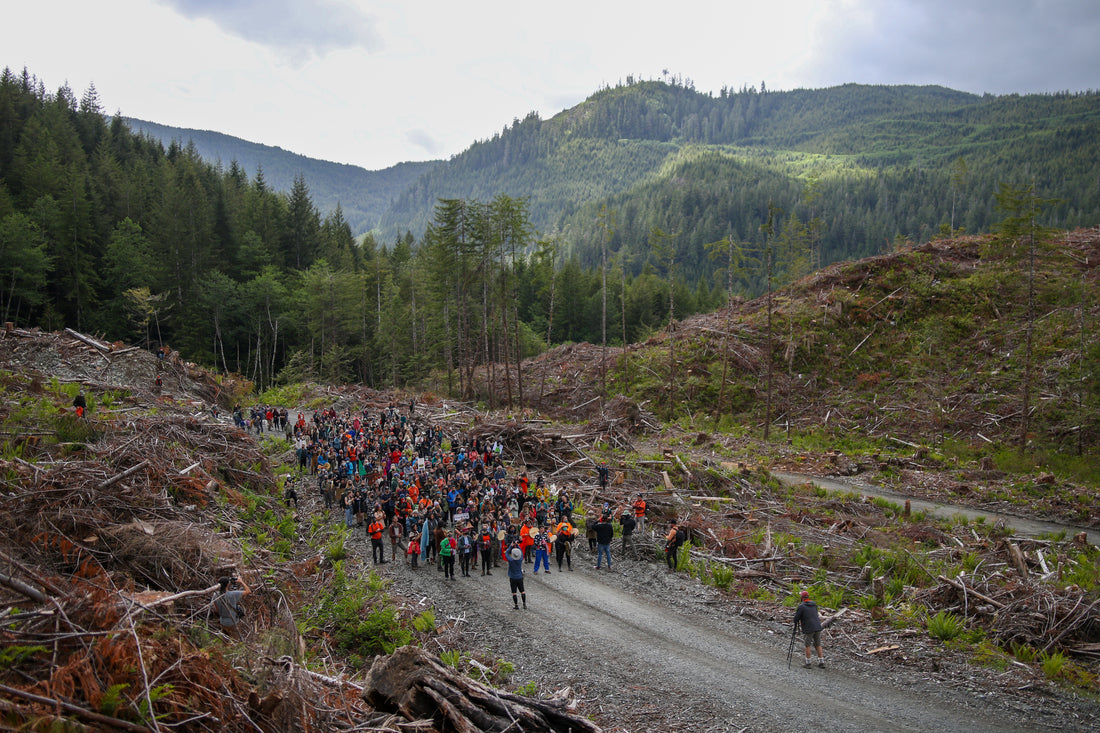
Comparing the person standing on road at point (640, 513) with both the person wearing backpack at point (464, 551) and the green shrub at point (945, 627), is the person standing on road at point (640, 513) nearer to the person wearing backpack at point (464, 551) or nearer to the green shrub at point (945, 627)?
the person wearing backpack at point (464, 551)

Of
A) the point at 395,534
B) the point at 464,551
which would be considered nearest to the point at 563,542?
the point at 464,551

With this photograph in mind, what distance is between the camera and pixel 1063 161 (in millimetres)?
156125

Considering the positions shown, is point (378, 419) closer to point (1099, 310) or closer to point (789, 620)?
point (789, 620)

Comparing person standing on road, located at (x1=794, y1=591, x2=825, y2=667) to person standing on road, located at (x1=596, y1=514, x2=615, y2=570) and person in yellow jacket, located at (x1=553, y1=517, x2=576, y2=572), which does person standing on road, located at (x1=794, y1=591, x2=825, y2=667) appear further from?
person in yellow jacket, located at (x1=553, y1=517, x2=576, y2=572)

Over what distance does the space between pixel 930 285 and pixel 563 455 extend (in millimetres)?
32183

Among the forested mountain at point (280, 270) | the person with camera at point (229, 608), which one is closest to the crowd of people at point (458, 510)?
the person with camera at point (229, 608)

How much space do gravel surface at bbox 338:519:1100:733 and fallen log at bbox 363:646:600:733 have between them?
9.05ft

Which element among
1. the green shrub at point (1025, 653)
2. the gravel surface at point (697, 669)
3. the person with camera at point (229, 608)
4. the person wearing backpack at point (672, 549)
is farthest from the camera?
the person wearing backpack at point (672, 549)

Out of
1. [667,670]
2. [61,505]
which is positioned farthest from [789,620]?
[61,505]

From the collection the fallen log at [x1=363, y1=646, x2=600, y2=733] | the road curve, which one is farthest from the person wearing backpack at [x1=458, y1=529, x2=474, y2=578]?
the fallen log at [x1=363, y1=646, x2=600, y2=733]

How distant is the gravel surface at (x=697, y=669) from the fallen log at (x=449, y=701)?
2759 mm

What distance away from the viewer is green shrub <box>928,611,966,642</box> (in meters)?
11.7

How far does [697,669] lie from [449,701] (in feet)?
20.2

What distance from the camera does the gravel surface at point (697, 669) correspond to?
9.05 meters
